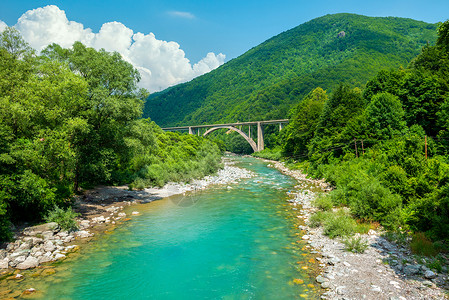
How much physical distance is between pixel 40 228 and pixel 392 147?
1913 cm

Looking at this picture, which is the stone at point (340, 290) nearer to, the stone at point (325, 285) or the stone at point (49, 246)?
the stone at point (325, 285)

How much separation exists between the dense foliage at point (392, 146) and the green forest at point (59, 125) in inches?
600

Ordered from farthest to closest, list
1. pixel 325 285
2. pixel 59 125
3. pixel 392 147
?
pixel 392 147, pixel 59 125, pixel 325 285

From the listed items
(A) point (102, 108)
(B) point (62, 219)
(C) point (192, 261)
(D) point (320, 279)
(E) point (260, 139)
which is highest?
(A) point (102, 108)

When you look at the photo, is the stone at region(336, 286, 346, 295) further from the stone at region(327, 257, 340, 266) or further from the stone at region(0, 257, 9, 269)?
the stone at region(0, 257, 9, 269)

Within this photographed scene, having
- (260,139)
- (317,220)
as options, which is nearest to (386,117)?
(317,220)

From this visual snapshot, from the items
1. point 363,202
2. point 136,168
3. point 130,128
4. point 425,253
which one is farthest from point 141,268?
point 136,168

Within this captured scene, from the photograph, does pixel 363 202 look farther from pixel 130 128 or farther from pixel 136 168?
pixel 136 168

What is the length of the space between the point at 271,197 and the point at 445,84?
1982 cm

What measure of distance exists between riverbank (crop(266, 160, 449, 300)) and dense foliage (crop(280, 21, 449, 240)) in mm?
1584

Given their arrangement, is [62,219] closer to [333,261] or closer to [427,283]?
[333,261]

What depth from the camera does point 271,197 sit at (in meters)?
21.0

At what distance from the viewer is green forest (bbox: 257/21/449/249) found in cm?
1117

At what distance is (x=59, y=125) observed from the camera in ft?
47.1
